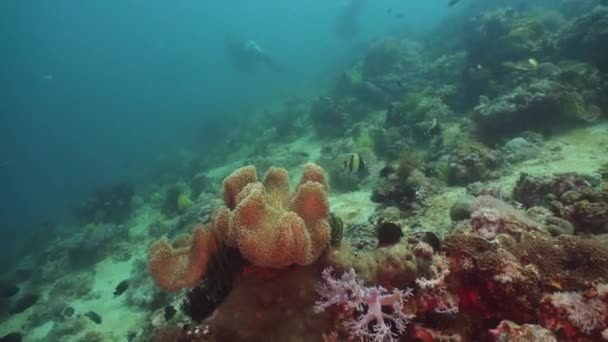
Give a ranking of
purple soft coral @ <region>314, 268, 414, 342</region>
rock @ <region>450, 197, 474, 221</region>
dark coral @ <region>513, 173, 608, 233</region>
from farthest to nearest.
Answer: rock @ <region>450, 197, 474, 221</region> < dark coral @ <region>513, 173, 608, 233</region> < purple soft coral @ <region>314, 268, 414, 342</region>

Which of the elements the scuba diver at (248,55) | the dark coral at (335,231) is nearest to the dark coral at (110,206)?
the scuba diver at (248,55)

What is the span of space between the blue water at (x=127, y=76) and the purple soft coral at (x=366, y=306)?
27926 millimetres

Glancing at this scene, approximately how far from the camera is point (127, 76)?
477 ft

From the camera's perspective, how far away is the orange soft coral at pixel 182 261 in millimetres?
3629

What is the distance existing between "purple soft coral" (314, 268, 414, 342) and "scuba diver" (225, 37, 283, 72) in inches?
1178

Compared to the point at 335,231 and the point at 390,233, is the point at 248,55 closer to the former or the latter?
the point at 335,231

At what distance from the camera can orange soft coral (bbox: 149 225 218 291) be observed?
3629mm

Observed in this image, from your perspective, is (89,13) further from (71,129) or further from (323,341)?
(323,341)

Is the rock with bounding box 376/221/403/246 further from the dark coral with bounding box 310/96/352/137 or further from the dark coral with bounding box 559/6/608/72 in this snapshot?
the dark coral with bounding box 310/96/352/137

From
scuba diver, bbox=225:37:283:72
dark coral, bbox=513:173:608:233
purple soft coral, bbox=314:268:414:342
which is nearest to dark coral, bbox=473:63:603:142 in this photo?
dark coral, bbox=513:173:608:233

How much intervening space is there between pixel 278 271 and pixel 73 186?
4670 centimetres

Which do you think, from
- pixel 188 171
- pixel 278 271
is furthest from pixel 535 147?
pixel 188 171

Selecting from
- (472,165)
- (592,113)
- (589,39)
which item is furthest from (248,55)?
(472,165)

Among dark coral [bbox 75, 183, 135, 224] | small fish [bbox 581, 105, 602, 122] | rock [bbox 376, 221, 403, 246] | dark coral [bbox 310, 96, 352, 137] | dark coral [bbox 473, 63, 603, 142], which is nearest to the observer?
rock [bbox 376, 221, 403, 246]
